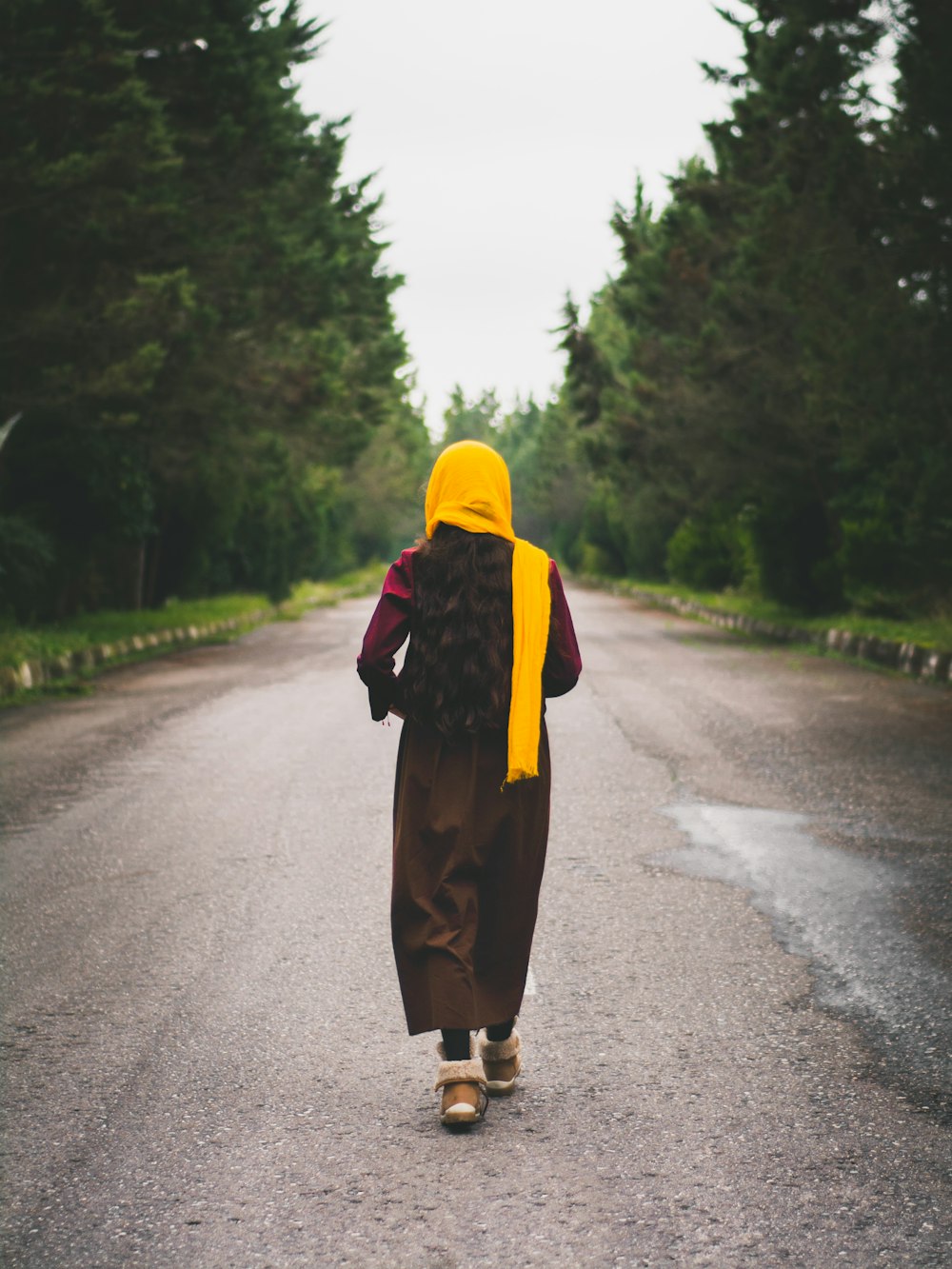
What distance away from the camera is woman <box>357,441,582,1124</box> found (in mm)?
3994

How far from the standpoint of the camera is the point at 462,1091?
386 cm

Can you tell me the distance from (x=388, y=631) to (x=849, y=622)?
738 inches

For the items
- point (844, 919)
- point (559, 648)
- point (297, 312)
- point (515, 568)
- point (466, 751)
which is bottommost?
point (844, 919)

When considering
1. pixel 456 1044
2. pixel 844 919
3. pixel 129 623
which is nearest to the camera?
pixel 456 1044

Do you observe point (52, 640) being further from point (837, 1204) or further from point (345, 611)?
point (345, 611)

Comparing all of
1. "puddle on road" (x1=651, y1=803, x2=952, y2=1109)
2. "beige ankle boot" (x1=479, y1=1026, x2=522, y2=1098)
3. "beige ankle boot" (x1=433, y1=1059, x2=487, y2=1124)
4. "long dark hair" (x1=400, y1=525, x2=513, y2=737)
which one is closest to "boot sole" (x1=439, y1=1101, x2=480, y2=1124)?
"beige ankle boot" (x1=433, y1=1059, x2=487, y2=1124)

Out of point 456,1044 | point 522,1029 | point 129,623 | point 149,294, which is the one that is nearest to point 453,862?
point 456,1044

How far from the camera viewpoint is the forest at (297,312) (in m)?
15.8

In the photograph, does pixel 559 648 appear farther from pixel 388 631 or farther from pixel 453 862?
pixel 453 862

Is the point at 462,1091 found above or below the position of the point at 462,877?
below

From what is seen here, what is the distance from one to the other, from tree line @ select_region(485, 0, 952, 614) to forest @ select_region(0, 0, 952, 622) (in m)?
0.05

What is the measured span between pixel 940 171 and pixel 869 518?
302 inches

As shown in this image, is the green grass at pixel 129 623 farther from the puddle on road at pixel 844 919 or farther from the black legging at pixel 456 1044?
the black legging at pixel 456 1044

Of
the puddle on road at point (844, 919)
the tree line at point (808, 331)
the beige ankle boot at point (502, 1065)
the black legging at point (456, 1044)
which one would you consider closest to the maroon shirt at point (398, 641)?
the black legging at point (456, 1044)
